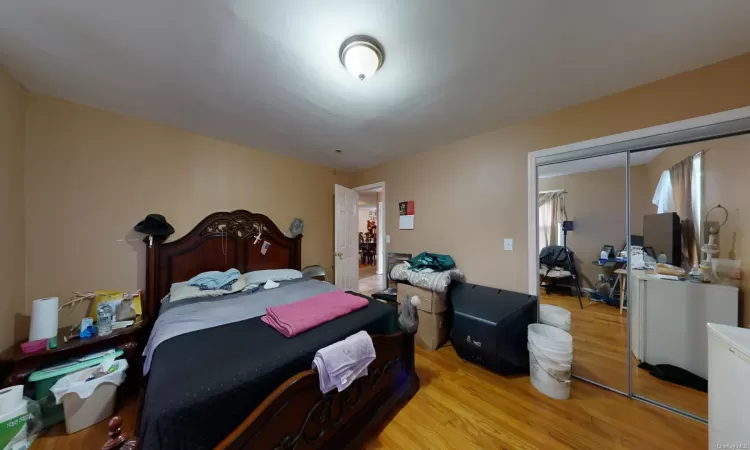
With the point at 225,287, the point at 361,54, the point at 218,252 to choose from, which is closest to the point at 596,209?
the point at 361,54

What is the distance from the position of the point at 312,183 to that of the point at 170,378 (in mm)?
2945

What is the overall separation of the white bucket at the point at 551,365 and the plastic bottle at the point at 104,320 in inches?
134

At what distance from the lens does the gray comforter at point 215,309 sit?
1.49 m

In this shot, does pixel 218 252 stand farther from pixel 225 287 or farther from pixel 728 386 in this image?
pixel 728 386

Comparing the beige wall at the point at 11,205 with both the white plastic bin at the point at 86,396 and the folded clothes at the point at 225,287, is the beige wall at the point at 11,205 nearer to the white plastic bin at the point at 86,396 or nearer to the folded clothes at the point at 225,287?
the white plastic bin at the point at 86,396

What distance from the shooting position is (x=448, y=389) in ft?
6.23

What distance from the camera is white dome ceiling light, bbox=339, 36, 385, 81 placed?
4.26 feet

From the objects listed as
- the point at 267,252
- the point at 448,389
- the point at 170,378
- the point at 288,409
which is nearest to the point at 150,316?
the point at 267,252

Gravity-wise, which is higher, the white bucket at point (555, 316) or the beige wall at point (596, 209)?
the beige wall at point (596, 209)

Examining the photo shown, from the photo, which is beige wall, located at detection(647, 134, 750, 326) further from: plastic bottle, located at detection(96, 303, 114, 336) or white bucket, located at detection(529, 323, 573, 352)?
plastic bottle, located at detection(96, 303, 114, 336)

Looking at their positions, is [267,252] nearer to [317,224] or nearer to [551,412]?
[317,224]

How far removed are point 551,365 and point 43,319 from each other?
375 centimetres

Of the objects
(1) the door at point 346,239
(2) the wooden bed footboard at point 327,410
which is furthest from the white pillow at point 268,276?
(2) the wooden bed footboard at point 327,410

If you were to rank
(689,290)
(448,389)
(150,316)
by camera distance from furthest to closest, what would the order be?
(150,316) < (448,389) < (689,290)
